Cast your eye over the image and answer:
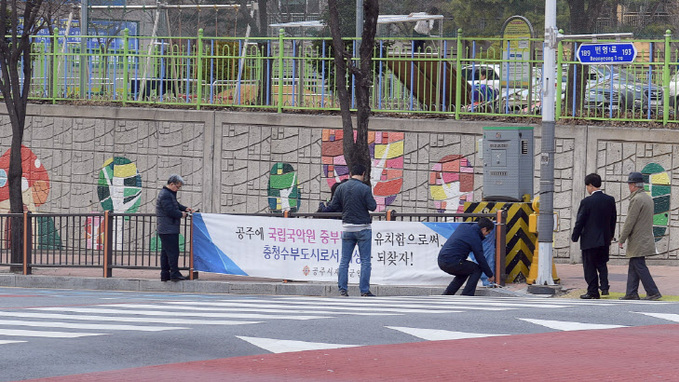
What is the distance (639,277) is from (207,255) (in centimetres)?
678

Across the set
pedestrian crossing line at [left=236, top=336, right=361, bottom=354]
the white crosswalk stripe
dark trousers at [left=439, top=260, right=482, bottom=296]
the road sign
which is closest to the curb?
dark trousers at [left=439, top=260, right=482, bottom=296]

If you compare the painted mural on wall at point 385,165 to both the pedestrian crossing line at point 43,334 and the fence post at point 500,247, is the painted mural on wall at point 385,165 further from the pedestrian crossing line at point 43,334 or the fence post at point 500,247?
the pedestrian crossing line at point 43,334

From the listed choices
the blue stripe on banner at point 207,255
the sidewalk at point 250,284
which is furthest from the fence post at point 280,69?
the blue stripe on banner at point 207,255

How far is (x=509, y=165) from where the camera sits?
1712 cm

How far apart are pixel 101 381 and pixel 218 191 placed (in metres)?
15.2

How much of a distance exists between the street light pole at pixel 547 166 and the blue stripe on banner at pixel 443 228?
1375 mm

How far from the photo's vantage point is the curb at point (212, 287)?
16297 mm

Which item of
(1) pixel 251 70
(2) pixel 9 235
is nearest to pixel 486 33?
(1) pixel 251 70

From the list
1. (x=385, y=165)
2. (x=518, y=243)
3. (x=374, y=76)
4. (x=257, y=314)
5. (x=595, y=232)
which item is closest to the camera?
(x=257, y=314)

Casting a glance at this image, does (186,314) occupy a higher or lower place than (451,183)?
lower

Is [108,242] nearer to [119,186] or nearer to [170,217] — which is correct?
[170,217]

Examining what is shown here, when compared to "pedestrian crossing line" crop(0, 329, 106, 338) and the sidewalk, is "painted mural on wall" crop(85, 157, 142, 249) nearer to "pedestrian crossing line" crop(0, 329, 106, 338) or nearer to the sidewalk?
the sidewalk

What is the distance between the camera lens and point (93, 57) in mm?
24062

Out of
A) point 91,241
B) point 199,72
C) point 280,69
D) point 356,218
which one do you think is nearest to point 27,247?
point 91,241
